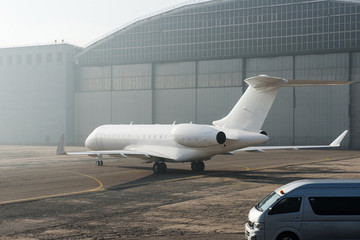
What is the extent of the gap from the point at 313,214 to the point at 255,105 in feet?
57.5

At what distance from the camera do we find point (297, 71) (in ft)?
211

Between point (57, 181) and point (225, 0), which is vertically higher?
point (225, 0)

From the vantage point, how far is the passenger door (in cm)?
1062

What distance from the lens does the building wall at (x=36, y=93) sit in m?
78.3

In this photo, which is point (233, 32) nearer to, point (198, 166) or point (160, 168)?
point (198, 166)

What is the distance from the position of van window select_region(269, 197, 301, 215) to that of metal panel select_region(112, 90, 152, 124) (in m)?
62.6

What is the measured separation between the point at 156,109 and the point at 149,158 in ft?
137

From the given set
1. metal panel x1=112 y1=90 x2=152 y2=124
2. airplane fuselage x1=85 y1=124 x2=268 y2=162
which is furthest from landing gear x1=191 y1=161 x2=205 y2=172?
metal panel x1=112 y1=90 x2=152 y2=124

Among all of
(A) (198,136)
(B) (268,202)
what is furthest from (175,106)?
(B) (268,202)

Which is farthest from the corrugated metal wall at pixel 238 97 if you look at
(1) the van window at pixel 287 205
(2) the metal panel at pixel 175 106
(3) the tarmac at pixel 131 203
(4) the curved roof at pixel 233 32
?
(1) the van window at pixel 287 205

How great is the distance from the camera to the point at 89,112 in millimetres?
77812

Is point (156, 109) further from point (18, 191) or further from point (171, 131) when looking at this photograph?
point (18, 191)

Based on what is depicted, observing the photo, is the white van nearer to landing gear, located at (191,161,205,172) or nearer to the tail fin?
the tail fin

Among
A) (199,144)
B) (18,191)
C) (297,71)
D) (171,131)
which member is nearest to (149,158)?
(171,131)
